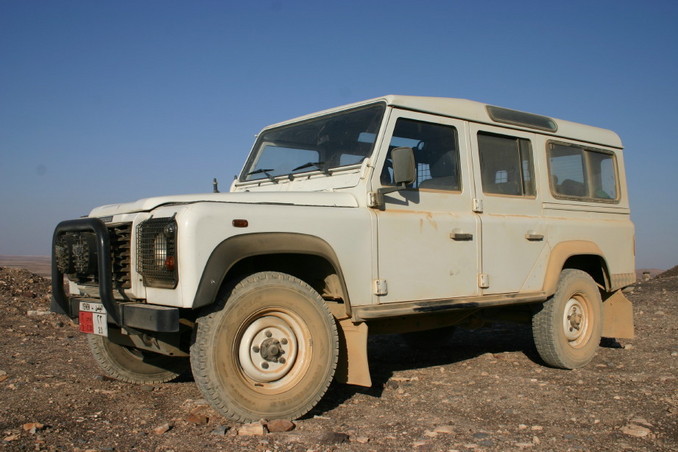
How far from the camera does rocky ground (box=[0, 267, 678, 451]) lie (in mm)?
3572

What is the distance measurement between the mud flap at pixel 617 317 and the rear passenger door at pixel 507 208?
155cm

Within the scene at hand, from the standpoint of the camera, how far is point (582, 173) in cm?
638

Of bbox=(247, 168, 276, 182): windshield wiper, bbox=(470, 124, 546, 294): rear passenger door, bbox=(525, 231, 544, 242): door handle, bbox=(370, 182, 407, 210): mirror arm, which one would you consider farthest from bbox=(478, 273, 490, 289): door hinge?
bbox=(247, 168, 276, 182): windshield wiper

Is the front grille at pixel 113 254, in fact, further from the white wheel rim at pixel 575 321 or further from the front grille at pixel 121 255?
the white wheel rim at pixel 575 321

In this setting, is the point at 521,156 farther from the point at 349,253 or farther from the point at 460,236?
the point at 349,253

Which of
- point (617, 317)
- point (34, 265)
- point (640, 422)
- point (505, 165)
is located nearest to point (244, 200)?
point (505, 165)

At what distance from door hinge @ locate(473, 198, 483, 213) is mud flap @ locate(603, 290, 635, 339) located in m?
2.43

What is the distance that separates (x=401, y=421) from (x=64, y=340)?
455 cm

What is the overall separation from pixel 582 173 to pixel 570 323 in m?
1.52

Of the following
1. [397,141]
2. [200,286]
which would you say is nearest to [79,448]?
[200,286]

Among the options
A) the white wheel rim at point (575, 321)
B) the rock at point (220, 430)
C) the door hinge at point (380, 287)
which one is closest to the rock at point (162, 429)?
the rock at point (220, 430)

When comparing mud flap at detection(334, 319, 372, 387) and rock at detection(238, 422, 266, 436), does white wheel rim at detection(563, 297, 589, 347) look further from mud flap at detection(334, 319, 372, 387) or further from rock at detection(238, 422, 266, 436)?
rock at detection(238, 422, 266, 436)

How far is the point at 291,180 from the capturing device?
518 centimetres

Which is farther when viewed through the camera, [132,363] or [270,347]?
[132,363]
